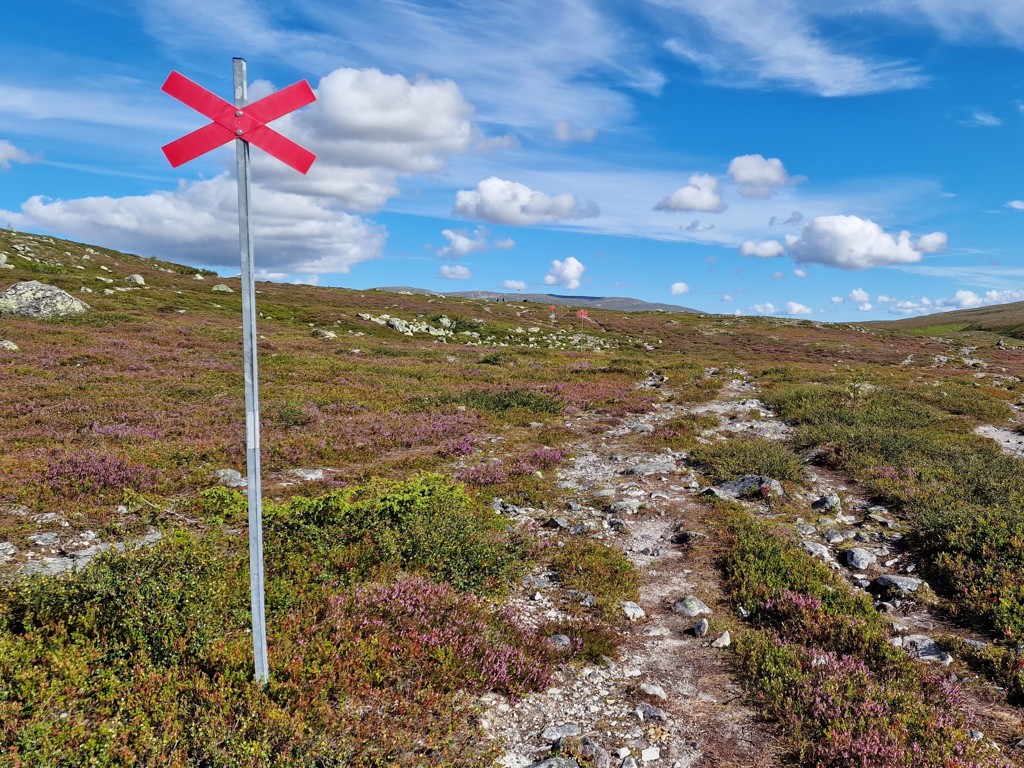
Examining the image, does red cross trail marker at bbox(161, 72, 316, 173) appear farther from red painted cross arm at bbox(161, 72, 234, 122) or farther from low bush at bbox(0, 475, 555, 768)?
low bush at bbox(0, 475, 555, 768)

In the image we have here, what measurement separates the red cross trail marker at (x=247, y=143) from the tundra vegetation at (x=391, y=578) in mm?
1551

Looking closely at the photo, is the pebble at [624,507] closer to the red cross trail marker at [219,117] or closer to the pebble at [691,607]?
the pebble at [691,607]

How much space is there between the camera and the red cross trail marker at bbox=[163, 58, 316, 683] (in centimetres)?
411

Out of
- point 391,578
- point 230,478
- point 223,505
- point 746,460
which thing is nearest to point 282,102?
point 391,578

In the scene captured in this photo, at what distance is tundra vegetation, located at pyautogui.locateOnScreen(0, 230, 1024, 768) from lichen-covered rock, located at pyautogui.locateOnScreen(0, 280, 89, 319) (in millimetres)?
21457

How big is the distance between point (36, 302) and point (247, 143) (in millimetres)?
46510

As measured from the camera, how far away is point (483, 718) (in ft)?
16.8

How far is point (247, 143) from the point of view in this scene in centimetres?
421

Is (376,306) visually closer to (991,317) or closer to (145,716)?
(145,716)

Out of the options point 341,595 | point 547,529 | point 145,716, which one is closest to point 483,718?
point 341,595

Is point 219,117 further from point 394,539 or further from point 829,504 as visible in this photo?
point 829,504

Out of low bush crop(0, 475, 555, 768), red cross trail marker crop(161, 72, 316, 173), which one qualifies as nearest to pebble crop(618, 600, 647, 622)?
A: low bush crop(0, 475, 555, 768)

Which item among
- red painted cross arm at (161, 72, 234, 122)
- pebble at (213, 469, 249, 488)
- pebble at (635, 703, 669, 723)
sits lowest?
pebble at (635, 703, 669, 723)

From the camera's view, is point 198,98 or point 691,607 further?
point 691,607
